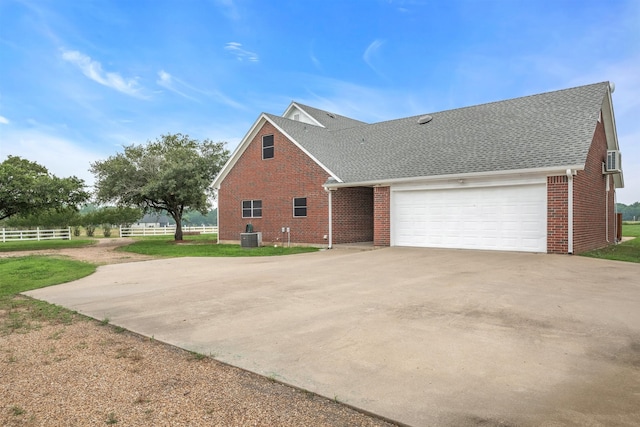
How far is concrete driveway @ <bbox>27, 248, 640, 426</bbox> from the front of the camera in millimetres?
3018

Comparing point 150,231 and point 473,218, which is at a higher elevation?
point 473,218

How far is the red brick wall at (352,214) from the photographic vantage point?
17.3m

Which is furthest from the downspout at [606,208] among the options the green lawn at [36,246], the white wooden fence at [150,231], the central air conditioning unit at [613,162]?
the white wooden fence at [150,231]

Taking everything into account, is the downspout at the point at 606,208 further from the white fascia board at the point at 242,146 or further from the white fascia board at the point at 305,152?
the white fascia board at the point at 242,146

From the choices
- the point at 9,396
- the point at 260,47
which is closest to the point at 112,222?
the point at 260,47

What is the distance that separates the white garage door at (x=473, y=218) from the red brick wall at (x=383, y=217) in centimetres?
20

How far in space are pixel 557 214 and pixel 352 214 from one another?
820 centimetres

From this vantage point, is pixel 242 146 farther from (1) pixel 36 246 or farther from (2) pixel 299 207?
(1) pixel 36 246

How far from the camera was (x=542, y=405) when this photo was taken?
9.50 feet

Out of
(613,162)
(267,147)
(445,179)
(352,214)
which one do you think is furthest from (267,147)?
(613,162)

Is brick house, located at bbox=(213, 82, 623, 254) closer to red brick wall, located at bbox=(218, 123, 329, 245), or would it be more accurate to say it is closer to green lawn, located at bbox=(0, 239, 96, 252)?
red brick wall, located at bbox=(218, 123, 329, 245)

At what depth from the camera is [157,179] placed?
23.8 metres

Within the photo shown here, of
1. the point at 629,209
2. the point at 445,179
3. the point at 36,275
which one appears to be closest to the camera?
the point at 36,275

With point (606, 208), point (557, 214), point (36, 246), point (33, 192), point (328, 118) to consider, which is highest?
point (328, 118)
